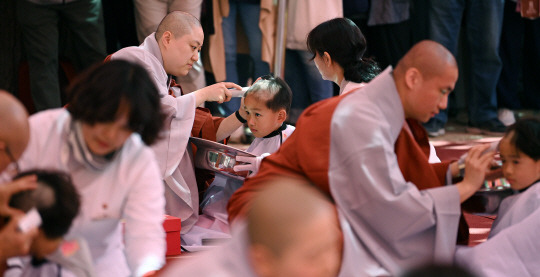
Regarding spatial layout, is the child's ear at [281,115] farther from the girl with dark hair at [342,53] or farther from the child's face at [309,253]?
the child's face at [309,253]

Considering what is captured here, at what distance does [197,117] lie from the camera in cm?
387

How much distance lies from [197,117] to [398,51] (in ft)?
9.00

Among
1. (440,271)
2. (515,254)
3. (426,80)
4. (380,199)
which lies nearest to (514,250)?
(515,254)

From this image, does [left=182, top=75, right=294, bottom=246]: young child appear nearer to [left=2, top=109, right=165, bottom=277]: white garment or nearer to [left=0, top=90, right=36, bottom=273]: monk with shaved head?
[left=2, top=109, right=165, bottom=277]: white garment

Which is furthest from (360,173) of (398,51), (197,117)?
(398,51)

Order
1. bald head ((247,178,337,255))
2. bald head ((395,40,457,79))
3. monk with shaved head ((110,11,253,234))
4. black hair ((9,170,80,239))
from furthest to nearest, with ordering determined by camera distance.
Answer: monk with shaved head ((110,11,253,234))
bald head ((395,40,457,79))
black hair ((9,170,80,239))
bald head ((247,178,337,255))

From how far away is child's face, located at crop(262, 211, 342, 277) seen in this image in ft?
5.22

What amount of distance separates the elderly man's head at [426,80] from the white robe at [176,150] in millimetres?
1365

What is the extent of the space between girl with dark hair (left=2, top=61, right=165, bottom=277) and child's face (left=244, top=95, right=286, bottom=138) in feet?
4.89

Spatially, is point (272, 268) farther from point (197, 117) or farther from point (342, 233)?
point (197, 117)

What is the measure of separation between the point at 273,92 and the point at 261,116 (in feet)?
0.44

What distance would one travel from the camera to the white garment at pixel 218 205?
3.57m

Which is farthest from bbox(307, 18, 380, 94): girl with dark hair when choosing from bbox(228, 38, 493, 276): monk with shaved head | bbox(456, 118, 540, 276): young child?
bbox(456, 118, 540, 276): young child

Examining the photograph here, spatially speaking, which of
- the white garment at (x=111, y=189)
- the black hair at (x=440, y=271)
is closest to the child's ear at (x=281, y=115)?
the white garment at (x=111, y=189)
